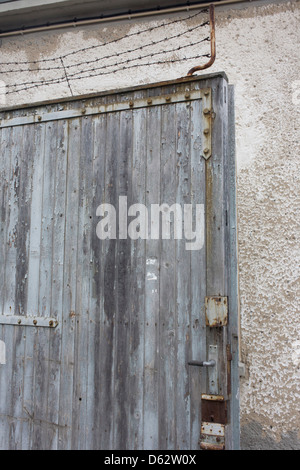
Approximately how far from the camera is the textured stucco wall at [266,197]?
2428 millimetres

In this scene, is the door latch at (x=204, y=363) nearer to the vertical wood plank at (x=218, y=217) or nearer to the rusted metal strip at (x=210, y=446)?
the vertical wood plank at (x=218, y=217)

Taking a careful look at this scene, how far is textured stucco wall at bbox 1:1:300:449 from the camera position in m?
2.43

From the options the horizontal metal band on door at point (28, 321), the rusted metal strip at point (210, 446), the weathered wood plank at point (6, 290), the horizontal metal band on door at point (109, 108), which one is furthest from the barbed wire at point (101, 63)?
the rusted metal strip at point (210, 446)

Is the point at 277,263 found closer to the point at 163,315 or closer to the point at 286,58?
the point at 163,315

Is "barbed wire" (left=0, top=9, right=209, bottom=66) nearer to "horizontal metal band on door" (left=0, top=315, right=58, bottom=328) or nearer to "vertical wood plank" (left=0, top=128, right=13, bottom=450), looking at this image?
"vertical wood plank" (left=0, top=128, right=13, bottom=450)

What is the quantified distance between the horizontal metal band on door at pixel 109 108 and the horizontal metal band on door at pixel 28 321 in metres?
1.17

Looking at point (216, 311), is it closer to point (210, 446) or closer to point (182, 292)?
point (182, 292)

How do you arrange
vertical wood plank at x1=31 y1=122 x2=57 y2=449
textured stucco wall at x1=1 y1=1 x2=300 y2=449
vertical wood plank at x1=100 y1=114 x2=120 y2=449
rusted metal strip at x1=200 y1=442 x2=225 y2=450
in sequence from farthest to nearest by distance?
textured stucco wall at x1=1 y1=1 x2=300 y2=449 → vertical wood plank at x1=31 y1=122 x2=57 y2=449 → vertical wood plank at x1=100 y1=114 x2=120 y2=449 → rusted metal strip at x1=200 y1=442 x2=225 y2=450

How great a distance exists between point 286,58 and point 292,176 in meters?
0.87

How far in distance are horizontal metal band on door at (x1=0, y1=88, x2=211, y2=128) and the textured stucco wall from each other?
0.86 meters

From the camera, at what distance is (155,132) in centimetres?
203

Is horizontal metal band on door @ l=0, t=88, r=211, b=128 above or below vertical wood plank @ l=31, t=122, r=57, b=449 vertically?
above

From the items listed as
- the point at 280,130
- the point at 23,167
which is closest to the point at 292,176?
the point at 280,130

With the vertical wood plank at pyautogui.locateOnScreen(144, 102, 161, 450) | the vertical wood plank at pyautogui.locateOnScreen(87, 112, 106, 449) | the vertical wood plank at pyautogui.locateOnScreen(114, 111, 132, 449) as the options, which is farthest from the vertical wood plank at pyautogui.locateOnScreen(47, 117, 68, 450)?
the vertical wood plank at pyautogui.locateOnScreen(144, 102, 161, 450)
